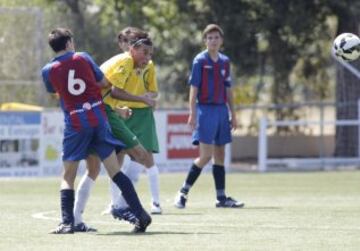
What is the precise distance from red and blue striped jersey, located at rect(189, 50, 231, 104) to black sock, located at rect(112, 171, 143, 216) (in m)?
4.03

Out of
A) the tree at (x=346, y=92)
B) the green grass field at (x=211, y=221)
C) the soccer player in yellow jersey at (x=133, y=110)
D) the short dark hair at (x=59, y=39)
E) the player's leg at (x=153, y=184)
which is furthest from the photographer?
the tree at (x=346, y=92)

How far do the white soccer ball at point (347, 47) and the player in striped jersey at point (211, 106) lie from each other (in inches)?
56.5

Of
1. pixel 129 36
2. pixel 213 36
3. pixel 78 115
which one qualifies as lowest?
pixel 78 115

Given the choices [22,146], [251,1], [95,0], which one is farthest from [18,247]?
[95,0]

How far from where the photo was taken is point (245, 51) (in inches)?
1228

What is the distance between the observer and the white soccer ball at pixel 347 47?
49.6 ft

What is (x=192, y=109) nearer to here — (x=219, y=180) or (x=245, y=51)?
(x=219, y=180)

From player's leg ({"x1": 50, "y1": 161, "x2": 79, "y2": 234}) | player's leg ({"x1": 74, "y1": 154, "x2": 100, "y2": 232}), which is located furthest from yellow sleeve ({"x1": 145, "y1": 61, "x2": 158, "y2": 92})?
player's leg ({"x1": 50, "y1": 161, "x2": 79, "y2": 234})

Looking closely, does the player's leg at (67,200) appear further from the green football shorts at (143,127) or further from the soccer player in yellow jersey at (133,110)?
the green football shorts at (143,127)

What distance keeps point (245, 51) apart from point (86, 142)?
65.1 feet

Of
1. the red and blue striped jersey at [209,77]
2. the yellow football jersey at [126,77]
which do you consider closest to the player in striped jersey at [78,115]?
the yellow football jersey at [126,77]

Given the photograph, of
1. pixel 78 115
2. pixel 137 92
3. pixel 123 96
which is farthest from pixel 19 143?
pixel 78 115

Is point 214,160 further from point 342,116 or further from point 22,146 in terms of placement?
point 342,116

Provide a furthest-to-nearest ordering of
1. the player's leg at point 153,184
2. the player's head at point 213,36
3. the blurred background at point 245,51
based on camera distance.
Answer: the blurred background at point 245,51
the player's head at point 213,36
the player's leg at point 153,184
